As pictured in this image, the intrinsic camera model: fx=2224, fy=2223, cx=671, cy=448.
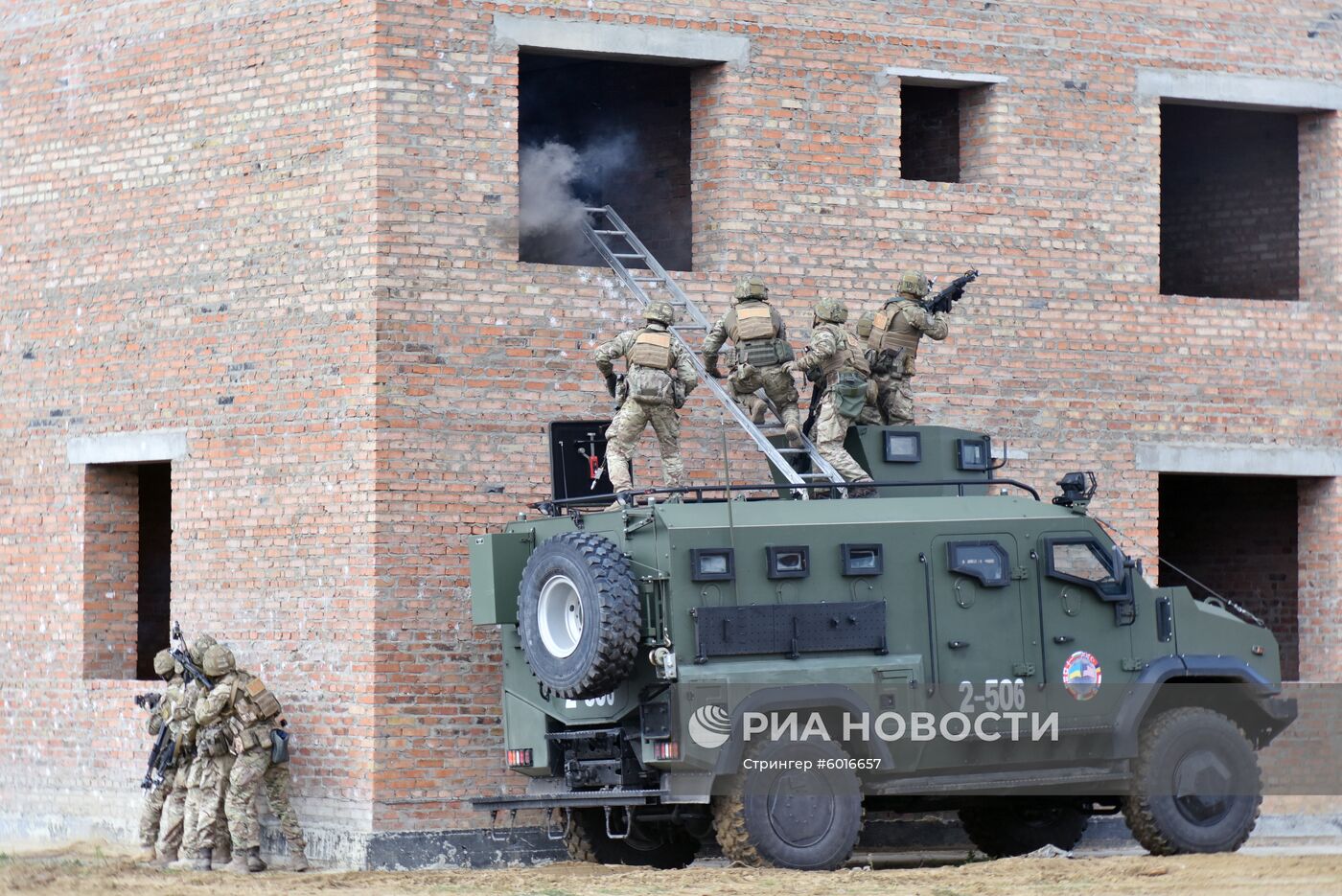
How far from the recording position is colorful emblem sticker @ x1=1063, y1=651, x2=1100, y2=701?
13406 mm

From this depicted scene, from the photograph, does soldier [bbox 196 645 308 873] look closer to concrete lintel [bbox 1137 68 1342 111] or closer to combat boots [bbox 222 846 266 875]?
combat boots [bbox 222 846 266 875]

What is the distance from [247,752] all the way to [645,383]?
139 inches

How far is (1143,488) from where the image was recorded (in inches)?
672

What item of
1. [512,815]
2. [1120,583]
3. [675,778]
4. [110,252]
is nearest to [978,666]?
[1120,583]

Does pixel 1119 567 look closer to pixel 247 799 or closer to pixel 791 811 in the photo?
pixel 791 811

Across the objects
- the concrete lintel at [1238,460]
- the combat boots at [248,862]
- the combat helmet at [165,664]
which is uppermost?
the concrete lintel at [1238,460]

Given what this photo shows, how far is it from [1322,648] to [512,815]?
7.02m

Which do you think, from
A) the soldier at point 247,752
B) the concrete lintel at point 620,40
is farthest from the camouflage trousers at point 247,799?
the concrete lintel at point 620,40

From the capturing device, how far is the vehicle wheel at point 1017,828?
48.3 feet

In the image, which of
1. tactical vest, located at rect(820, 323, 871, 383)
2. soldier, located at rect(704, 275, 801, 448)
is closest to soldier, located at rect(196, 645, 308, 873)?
soldier, located at rect(704, 275, 801, 448)

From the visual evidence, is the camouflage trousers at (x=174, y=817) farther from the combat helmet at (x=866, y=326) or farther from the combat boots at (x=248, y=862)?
the combat helmet at (x=866, y=326)

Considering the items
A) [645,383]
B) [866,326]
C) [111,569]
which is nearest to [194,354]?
[111,569]

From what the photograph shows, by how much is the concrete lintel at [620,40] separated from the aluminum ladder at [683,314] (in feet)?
4.18

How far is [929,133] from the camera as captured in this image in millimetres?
17750
